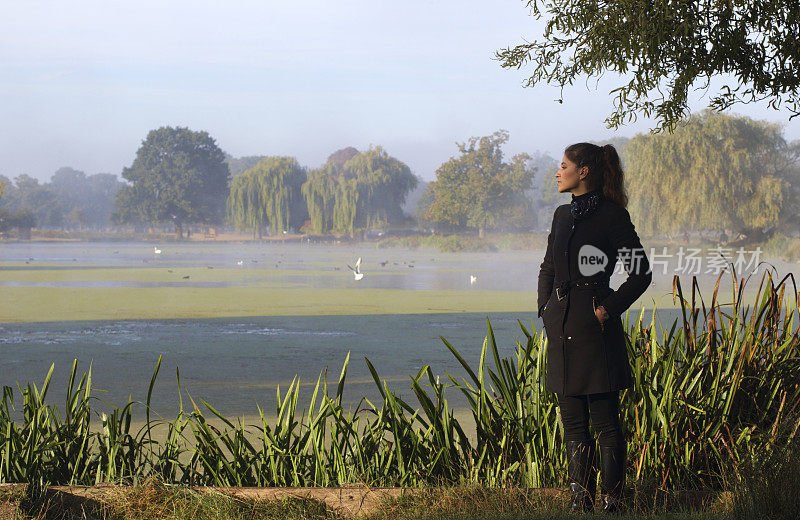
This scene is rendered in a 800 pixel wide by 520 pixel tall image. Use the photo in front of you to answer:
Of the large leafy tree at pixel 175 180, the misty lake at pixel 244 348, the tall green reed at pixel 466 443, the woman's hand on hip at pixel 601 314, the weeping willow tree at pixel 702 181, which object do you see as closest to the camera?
the woman's hand on hip at pixel 601 314

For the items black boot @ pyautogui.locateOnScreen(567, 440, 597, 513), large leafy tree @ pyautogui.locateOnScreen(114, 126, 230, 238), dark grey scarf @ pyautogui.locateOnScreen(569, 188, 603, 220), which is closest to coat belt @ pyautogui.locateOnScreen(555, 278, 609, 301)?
dark grey scarf @ pyautogui.locateOnScreen(569, 188, 603, 220)

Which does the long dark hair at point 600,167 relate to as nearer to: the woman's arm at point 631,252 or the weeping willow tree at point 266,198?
the woman's arm at point 631,252

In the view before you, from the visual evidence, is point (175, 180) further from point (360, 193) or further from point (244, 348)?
point (244, 348)

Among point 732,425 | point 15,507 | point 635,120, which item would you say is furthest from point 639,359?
point 15,507

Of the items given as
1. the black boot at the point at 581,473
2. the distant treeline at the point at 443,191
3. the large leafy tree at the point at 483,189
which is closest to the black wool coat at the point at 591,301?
the black boot at the point at 581,473

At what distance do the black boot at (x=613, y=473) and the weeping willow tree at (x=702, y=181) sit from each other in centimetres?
2734

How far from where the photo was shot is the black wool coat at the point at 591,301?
281 centimetres

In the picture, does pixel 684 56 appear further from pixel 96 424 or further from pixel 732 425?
pixel 96 424

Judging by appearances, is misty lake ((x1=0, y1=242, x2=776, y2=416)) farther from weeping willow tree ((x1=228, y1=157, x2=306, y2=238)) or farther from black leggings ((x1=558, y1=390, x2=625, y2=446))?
weeping willow tree ((x1=228, y1=157, x2=306, y2=238))

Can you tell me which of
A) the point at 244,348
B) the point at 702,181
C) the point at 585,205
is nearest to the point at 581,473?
the point at 585,205

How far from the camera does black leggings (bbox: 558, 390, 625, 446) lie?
9.45 ft

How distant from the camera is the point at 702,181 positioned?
94.8 feet

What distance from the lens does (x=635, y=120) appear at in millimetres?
5016

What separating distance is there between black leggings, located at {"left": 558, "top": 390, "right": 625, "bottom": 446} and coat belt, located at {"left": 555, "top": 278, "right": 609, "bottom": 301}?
13.6 inches
